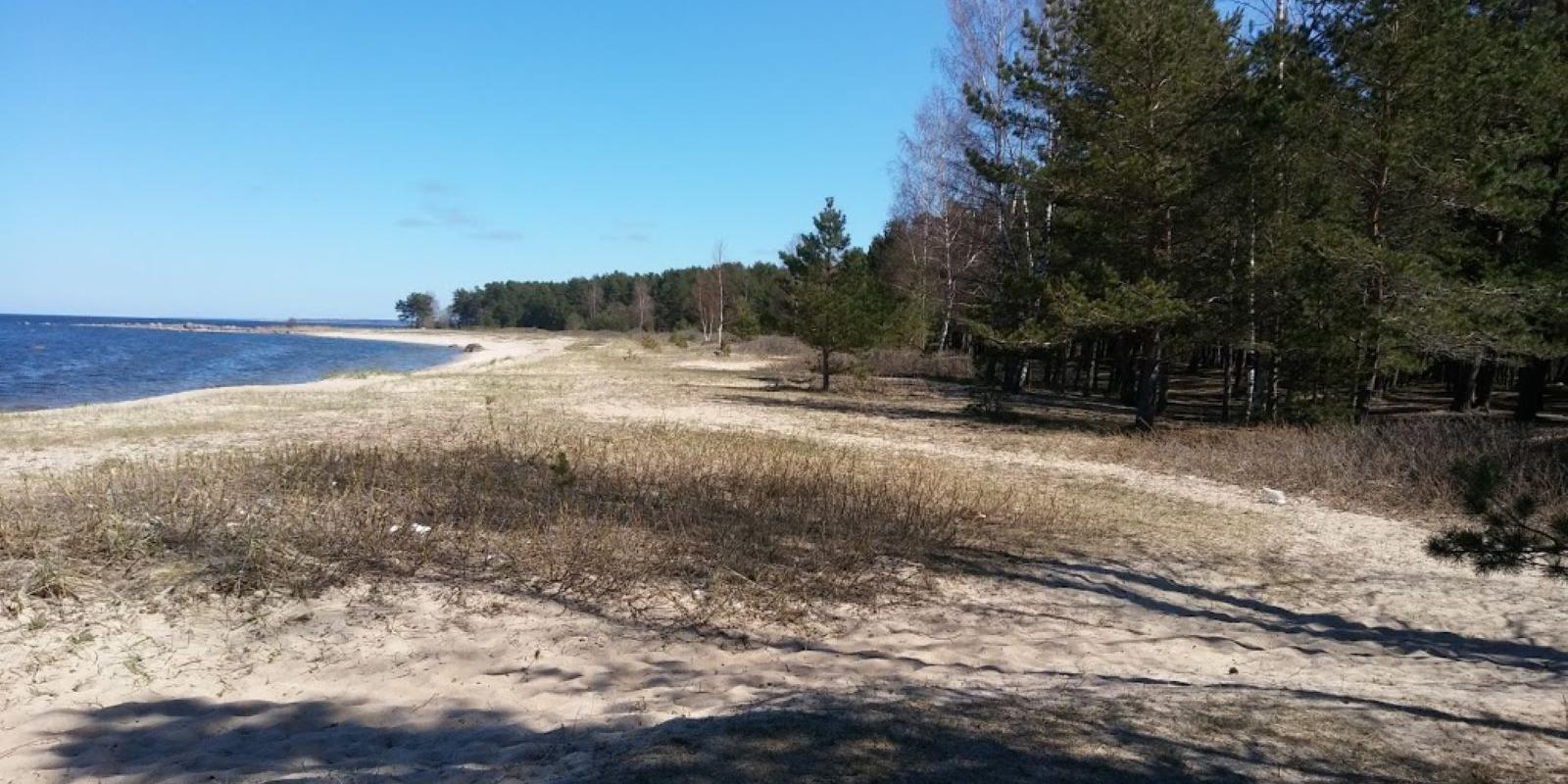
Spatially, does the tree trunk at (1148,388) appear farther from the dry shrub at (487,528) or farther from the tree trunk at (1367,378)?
the dry shrub at (487,528)

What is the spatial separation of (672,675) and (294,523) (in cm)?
393

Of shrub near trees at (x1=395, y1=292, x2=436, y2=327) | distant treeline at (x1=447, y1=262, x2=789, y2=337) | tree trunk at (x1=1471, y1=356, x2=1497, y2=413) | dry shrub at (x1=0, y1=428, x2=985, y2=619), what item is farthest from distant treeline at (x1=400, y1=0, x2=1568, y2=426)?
shrub near trees at (x1=395, y1=292, x2=436, y2=327)

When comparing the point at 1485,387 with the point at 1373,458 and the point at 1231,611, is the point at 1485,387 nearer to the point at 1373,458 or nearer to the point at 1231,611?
the point at 1373,458

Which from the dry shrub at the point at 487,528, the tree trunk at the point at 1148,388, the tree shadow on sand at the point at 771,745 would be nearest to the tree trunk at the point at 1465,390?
the tree trunk at the point at 1148,388

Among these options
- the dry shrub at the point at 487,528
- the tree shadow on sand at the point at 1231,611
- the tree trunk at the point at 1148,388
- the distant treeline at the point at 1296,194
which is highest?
the distant treeline at the point at 1296,194

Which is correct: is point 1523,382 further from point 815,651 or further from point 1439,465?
point 815,651

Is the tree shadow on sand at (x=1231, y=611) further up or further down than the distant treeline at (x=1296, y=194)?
further down

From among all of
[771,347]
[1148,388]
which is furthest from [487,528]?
[771,347]

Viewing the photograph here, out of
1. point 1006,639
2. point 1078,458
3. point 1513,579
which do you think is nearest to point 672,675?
point 1006,639

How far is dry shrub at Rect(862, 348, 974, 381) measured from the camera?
37500mm

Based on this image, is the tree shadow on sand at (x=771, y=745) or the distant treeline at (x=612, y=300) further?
→ the distant treeline at (x=612, y=300)

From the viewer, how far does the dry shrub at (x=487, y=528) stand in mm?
6281

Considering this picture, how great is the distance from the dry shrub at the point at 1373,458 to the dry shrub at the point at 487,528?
5769 millimetres

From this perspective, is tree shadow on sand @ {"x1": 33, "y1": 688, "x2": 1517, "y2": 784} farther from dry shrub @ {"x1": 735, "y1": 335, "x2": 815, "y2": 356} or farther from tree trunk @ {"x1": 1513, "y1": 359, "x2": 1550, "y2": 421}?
dry shrub @ {"x1": 735, "y1": 335, "x2": 815, "y2": 356}
